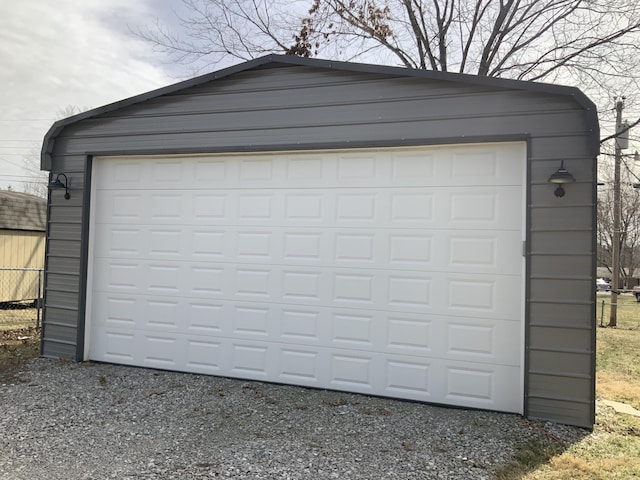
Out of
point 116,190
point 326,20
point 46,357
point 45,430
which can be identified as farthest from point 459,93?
point 326,20

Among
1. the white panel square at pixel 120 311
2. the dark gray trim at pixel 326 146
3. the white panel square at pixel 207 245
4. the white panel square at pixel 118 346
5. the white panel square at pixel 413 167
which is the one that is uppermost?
the dark gray trim at pixel 326 146

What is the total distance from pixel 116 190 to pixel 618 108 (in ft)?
27.7

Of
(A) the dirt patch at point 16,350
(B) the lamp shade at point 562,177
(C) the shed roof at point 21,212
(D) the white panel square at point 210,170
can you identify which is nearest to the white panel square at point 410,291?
(B) the lamp shade at point 562,177

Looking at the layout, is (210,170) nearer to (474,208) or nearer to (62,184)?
(62,184)

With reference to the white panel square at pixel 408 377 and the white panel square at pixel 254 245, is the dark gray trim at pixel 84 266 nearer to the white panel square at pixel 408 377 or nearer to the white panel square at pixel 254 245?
the white panel square at pixel 254 245

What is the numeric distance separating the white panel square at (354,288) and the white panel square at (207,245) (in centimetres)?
137

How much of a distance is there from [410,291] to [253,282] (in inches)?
66.4

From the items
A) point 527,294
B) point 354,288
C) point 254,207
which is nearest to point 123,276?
point 254,207

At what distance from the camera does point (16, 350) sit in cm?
646

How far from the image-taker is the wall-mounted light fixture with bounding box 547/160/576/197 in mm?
4035

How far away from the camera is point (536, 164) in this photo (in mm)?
4262

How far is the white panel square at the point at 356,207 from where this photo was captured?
15.9 ft

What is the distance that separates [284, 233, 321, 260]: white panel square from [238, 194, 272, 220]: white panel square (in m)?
0.36

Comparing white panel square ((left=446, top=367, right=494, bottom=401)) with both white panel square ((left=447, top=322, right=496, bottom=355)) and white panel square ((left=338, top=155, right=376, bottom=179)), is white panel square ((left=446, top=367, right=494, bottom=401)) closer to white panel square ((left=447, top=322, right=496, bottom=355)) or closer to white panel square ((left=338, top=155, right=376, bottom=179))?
white panel square ((left=447, top=322, right=496, bottom=355))
